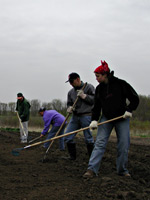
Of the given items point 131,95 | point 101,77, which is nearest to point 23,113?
point 101,77

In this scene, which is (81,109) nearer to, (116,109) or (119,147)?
(116,109)

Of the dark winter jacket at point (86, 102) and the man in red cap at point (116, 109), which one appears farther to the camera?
the dark winter jacket at point (86, 102)

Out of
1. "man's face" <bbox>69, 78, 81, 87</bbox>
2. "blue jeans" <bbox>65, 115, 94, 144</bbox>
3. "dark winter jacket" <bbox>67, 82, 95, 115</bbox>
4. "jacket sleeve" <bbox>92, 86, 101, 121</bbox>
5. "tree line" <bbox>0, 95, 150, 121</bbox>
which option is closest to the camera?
"jacket sleeve" <bbox>92, 86, 101, 121</bbox>

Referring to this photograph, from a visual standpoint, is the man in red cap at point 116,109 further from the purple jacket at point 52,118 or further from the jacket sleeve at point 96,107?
the purple jacket at point 52,118

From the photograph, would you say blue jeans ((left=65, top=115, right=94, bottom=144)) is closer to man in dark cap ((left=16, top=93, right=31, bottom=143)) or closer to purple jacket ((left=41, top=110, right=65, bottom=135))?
purple jacket ((left=41, top=110, right=65, bottom=135))

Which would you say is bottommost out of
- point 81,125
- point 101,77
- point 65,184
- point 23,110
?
point 65,184

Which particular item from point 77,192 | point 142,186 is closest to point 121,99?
point 142,186

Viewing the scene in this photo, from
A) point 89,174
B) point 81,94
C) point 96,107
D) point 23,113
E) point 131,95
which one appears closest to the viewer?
point 89,174

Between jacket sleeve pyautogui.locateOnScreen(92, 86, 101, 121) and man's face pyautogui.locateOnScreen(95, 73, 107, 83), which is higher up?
man's face pyautogui.locateOnScreen(95, 73, 107, 83)

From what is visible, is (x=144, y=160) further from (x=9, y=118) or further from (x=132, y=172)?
(x=9, y=118)

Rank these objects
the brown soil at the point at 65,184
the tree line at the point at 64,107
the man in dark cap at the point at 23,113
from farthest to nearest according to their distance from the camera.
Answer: the tree line at the point at 64,107
the man in dark cap at the point at 23,113
the brown soil at the point at 65,184

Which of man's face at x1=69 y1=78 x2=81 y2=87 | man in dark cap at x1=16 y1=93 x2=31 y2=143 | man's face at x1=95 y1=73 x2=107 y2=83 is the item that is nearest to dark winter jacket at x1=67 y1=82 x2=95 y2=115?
man's face at x1=69 y1=78 x2=81 y2=87

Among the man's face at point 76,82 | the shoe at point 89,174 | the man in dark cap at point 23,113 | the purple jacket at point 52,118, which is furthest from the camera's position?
the man in dark cap at point 23,113

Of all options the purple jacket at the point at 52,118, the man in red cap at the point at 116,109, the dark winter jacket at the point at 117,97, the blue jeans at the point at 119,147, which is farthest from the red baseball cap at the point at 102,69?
the purple jacket at the point at 52,118
